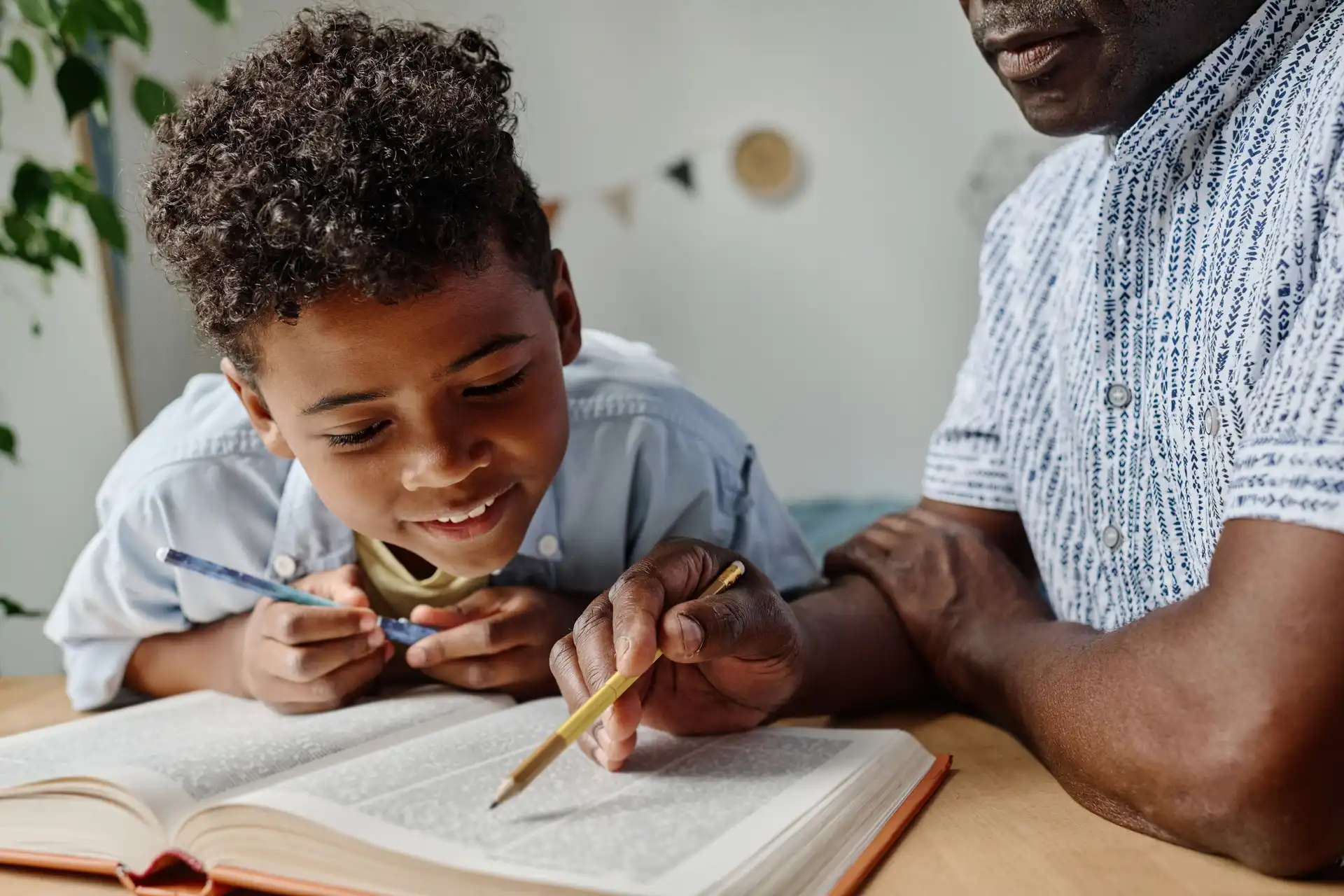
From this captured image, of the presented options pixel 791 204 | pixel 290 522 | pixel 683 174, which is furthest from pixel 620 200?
pixel 290 522

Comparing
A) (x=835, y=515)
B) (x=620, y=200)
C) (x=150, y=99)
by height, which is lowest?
(x=835, y=515)

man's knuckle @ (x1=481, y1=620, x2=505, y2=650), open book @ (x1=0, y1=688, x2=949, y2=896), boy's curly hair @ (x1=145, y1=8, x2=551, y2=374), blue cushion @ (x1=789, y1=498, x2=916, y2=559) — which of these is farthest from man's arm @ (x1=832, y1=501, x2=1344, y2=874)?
blue cushion @ (x1=789, y1=498, x2=916, y2=559)

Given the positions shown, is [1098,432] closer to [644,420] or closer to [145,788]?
[644,420]

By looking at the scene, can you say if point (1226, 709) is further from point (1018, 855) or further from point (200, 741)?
point (200, 741)

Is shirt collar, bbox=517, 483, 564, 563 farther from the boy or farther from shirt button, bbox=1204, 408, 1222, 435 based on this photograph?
shirt button, bbox=1204, 408, 1222, 435

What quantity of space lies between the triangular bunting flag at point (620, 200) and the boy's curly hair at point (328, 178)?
2432mm

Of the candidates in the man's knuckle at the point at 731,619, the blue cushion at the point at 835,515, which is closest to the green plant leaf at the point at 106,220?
the man's knuckle at the point at 731,619

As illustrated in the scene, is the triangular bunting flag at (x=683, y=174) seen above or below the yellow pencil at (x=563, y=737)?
above

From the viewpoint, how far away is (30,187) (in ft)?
5.61

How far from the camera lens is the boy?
913 millimetres

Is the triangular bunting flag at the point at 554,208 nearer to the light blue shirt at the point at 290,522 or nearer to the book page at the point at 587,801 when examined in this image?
the light blue shirt at the point at 290,522

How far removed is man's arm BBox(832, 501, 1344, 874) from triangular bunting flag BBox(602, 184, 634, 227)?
2.76 m

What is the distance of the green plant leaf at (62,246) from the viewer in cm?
180

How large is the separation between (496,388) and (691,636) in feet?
0.96
